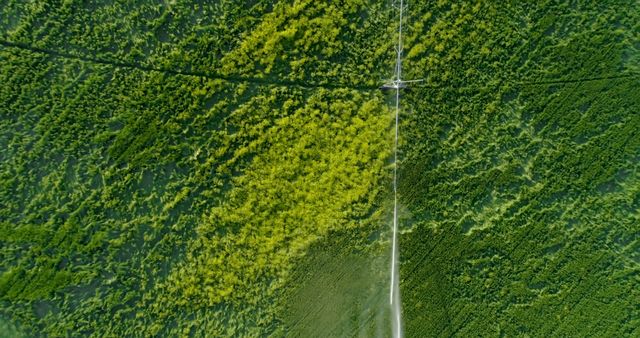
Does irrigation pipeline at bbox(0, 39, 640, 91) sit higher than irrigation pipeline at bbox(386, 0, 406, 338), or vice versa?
irrigation pipeline at bbox(0, 39, 640, 91)

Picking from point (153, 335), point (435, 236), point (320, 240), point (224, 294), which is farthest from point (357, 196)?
point (153, 335)

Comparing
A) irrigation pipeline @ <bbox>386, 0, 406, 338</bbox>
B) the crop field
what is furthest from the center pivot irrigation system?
the crop field

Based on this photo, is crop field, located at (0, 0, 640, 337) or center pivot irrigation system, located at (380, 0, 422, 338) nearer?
crop field, located at (0, 0, 640, 337)

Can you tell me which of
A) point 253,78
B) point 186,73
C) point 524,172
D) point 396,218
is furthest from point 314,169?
point 524,172

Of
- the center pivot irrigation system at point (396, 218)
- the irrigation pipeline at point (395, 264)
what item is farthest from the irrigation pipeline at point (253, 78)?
the irrigation pipeline at point (395, 264)

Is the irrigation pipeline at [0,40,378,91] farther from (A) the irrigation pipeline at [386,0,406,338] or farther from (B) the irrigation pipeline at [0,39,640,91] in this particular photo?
(A) the irrigation pipeline at [386,0,406,338]

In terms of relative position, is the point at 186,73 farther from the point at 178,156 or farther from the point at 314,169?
the point at 314,169
